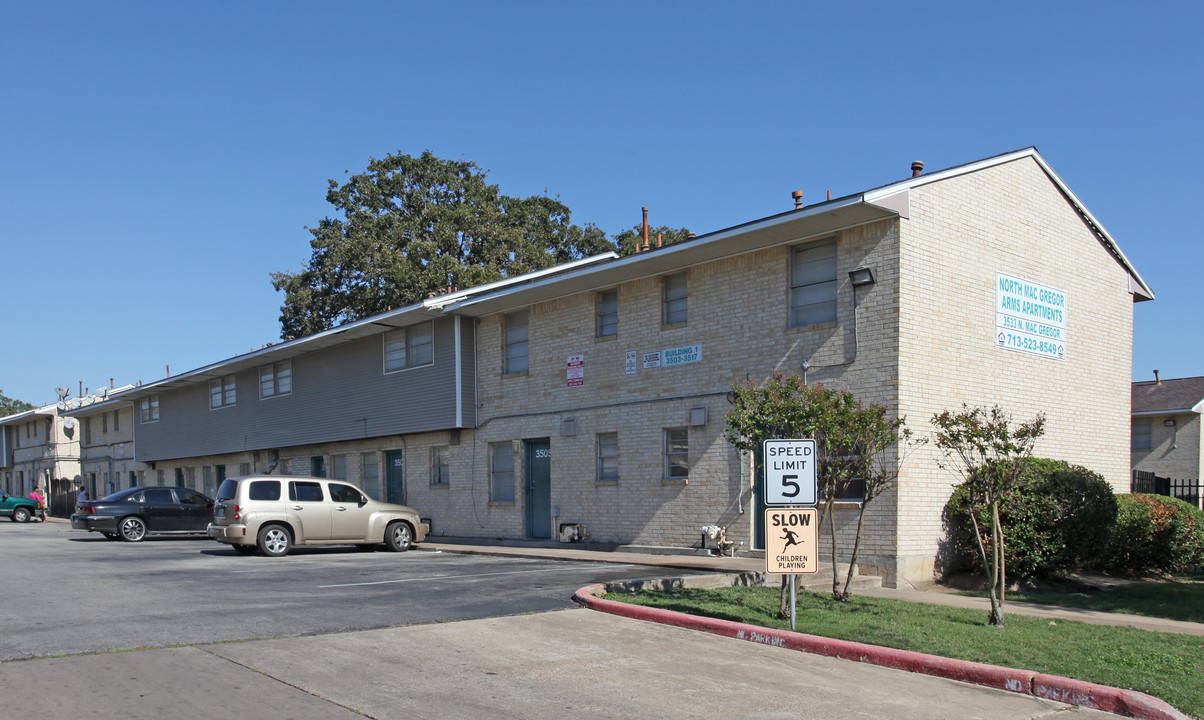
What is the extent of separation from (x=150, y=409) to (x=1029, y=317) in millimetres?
37097

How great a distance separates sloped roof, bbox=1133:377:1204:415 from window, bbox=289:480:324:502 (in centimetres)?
2781

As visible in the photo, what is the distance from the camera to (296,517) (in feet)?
65.1

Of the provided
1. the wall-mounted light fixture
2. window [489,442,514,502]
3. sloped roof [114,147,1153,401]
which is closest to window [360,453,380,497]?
sloped roof [114,147,1153,401]

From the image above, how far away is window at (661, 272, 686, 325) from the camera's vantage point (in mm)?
19250

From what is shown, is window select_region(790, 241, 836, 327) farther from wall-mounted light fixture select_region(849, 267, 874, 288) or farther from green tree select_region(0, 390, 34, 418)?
green tree select_region(0, 390, 34, 418)

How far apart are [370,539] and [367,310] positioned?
92.0 ft

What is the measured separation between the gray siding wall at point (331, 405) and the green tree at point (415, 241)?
9.66 meters

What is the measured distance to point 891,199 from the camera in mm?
15016

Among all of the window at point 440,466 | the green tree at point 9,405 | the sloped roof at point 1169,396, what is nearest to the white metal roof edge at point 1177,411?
the sloped roof at point 1169,396

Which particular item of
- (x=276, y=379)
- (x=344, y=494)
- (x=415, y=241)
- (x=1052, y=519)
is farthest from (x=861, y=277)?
(x=415, y=241)

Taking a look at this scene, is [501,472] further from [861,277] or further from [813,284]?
[861,277]

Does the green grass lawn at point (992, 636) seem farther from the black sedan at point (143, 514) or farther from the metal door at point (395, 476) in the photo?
the black sedan at point (143, 514)

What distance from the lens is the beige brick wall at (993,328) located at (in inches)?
606

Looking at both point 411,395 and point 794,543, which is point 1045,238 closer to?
point 794,543
